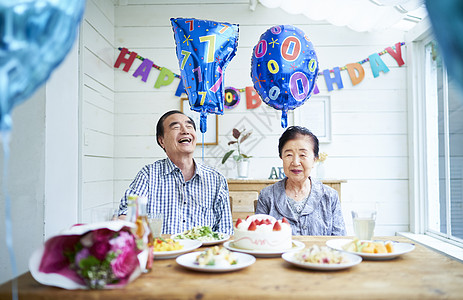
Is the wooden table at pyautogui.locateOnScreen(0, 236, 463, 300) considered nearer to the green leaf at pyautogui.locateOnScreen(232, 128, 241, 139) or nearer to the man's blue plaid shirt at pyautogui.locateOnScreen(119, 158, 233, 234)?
the man's blue plaid shirt at pyautogui.locateOnScreen(119, 158, 233, 234)

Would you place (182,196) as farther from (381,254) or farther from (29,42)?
(29,42)

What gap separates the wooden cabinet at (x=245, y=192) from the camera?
3.11 m

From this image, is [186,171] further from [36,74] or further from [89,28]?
[89,28]

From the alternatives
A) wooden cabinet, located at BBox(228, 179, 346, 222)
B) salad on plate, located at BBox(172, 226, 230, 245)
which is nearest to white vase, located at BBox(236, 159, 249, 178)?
wooden cabinet, located at BBox(228, 179, 346, 222)

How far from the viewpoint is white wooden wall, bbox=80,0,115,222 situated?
2.99 m

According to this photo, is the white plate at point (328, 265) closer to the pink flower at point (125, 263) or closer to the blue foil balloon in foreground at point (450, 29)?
the pink flower at point (125, 263)

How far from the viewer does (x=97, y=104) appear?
3232 millimetres

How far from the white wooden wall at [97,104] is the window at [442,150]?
2.75 metres

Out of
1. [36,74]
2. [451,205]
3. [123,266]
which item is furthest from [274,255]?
[451,205]

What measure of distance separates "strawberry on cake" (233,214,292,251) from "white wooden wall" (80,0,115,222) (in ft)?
5.94

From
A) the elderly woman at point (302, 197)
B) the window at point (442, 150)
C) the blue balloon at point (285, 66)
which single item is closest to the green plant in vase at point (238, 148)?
the elderly woman at point (302, 197)

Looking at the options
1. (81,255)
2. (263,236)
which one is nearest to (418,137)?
(263,236)

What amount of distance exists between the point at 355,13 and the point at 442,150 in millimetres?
1334

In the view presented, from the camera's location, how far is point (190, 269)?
1164mm
